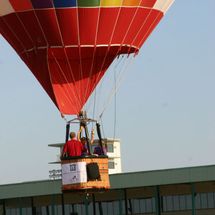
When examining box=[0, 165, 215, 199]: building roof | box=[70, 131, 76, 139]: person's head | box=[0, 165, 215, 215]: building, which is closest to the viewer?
box=[70, 131, 76, 139]: person's head

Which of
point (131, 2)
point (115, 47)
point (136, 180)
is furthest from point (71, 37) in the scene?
point (136, 180)

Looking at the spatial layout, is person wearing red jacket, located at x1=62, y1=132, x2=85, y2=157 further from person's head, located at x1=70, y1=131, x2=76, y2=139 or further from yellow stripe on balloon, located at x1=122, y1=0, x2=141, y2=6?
yellow stripe on balloon, located at x1=122, y1=0, x2=141, y2=6

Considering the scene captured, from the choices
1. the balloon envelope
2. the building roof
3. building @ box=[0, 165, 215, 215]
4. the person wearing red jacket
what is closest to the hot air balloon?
the balloon envelope

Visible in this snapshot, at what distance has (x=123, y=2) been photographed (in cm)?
3356

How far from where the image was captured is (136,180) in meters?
46.5

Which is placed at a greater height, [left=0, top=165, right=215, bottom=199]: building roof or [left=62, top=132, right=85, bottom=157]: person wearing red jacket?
[left=0, top=165, right=215, bottom=199]: building roof

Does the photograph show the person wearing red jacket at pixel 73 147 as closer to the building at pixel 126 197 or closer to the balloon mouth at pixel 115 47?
the balloon mouth at pixel 115 47

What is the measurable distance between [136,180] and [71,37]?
14290 millimetres

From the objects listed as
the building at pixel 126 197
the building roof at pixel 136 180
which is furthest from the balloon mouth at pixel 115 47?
the building at pixel 126 197

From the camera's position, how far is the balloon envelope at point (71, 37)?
109 ft

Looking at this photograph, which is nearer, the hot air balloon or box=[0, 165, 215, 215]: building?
Answer: the hot air balloon

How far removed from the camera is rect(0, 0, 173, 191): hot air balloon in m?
33.3

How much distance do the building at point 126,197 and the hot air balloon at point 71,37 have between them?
1188cm

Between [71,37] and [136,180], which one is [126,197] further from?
[71,37]
